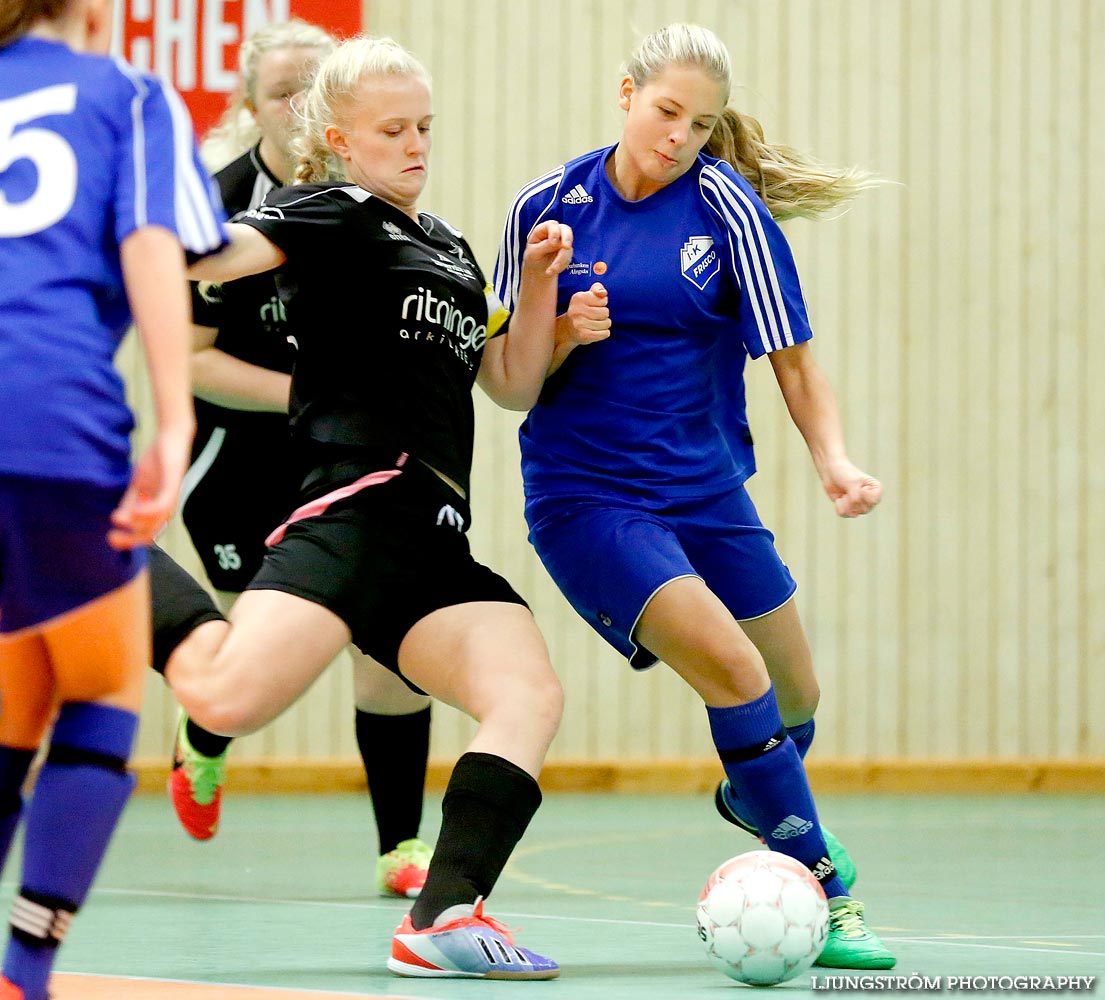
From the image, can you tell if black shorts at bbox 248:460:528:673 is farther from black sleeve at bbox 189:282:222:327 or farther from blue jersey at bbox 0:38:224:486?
black sleeve at bbox 189:282:222:327

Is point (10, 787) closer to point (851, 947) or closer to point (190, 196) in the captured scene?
point (190, 196)

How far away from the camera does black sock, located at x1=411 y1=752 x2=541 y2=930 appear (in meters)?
3.06

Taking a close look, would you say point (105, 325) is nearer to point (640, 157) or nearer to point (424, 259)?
point (424, 259)

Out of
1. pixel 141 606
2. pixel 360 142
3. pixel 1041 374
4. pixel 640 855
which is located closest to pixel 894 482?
pixel 1041 374

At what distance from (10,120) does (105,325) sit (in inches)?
11.1

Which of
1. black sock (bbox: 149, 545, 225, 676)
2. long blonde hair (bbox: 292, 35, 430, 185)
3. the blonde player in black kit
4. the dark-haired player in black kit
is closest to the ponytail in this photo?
the blonde player in black kit

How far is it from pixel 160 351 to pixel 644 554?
51.9 inches

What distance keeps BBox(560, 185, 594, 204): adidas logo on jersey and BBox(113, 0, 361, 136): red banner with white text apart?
3753 millimetres

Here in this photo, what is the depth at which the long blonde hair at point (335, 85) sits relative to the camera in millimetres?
3273

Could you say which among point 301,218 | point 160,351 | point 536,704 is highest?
point 301,218

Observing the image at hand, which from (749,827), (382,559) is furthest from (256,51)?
(749,827)

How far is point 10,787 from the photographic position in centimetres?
244

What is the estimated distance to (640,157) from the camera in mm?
3547

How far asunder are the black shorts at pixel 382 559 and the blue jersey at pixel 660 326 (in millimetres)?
421
